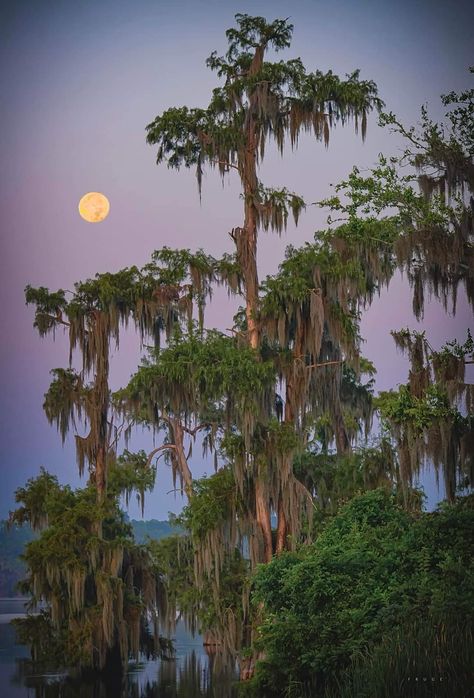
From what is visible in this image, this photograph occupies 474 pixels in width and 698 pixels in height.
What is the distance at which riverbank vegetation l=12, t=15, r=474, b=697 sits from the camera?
737 inches

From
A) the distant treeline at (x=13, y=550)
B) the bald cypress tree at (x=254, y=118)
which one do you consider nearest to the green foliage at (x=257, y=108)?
the bald cypress tree at (x=254, y=118)

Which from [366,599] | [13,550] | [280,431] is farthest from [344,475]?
[13,550]

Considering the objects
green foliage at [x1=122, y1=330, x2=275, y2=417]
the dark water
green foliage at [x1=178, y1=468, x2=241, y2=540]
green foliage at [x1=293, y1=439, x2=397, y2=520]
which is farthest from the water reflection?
green foliage at [x1=122, y1=330, x2=275, y2=417]

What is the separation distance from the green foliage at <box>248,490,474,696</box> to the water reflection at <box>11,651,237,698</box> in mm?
9352

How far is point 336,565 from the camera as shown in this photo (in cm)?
1909

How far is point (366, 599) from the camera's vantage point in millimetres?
18203

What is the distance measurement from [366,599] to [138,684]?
17263mm

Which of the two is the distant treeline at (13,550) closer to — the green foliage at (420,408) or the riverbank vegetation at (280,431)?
the riverbank vegetation at (280,431)

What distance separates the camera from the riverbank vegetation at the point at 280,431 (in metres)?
18.7

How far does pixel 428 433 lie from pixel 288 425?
276 inches

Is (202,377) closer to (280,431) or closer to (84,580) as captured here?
(280,431)

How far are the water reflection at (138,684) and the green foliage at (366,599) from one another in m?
9.35

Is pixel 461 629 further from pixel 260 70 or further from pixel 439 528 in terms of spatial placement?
pixel 260 70

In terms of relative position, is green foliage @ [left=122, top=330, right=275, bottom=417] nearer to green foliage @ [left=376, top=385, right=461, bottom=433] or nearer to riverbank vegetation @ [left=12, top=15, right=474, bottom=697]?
riverbank vegetation @ [left=12, top=15, right=474, bottom=697]
